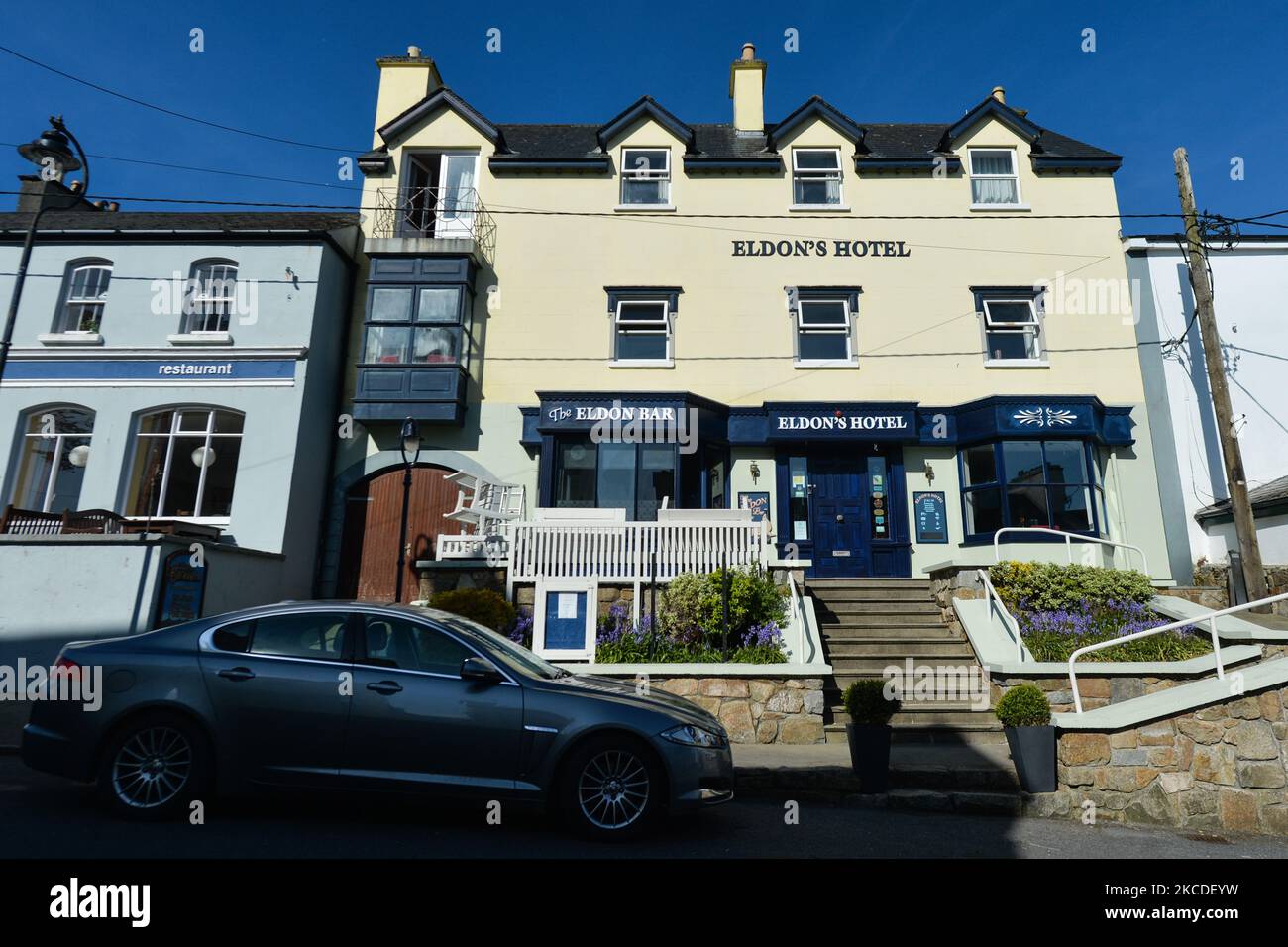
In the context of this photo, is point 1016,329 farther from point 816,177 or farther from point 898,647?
point 898,647

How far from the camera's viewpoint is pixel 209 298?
49.6 feet

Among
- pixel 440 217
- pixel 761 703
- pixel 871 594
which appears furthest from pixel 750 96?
pixel 761 703

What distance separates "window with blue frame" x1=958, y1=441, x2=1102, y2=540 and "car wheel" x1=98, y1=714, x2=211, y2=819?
13421 mm

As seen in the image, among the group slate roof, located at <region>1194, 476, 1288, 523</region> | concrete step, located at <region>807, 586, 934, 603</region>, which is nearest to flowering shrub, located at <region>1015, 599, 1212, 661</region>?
concrete step, located at <region>807, 586, 934, 603</region>

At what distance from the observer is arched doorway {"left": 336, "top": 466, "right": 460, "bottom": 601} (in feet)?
48.7

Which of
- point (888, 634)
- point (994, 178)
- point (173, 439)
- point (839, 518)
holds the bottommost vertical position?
point (888, 634)

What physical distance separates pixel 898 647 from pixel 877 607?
147cm

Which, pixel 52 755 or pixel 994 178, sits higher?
pixel 994 178

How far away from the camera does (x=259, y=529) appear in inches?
539

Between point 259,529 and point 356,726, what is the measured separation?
9774 mm

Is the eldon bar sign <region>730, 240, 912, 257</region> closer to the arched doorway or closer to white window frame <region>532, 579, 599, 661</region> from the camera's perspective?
the arched doorway

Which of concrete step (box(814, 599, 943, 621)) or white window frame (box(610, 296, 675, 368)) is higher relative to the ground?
white window frame (box(610, 296, 675, 368))

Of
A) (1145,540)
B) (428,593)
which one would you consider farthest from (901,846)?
(1145,540)

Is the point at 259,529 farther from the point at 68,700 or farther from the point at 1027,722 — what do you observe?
the point at 1027,722
